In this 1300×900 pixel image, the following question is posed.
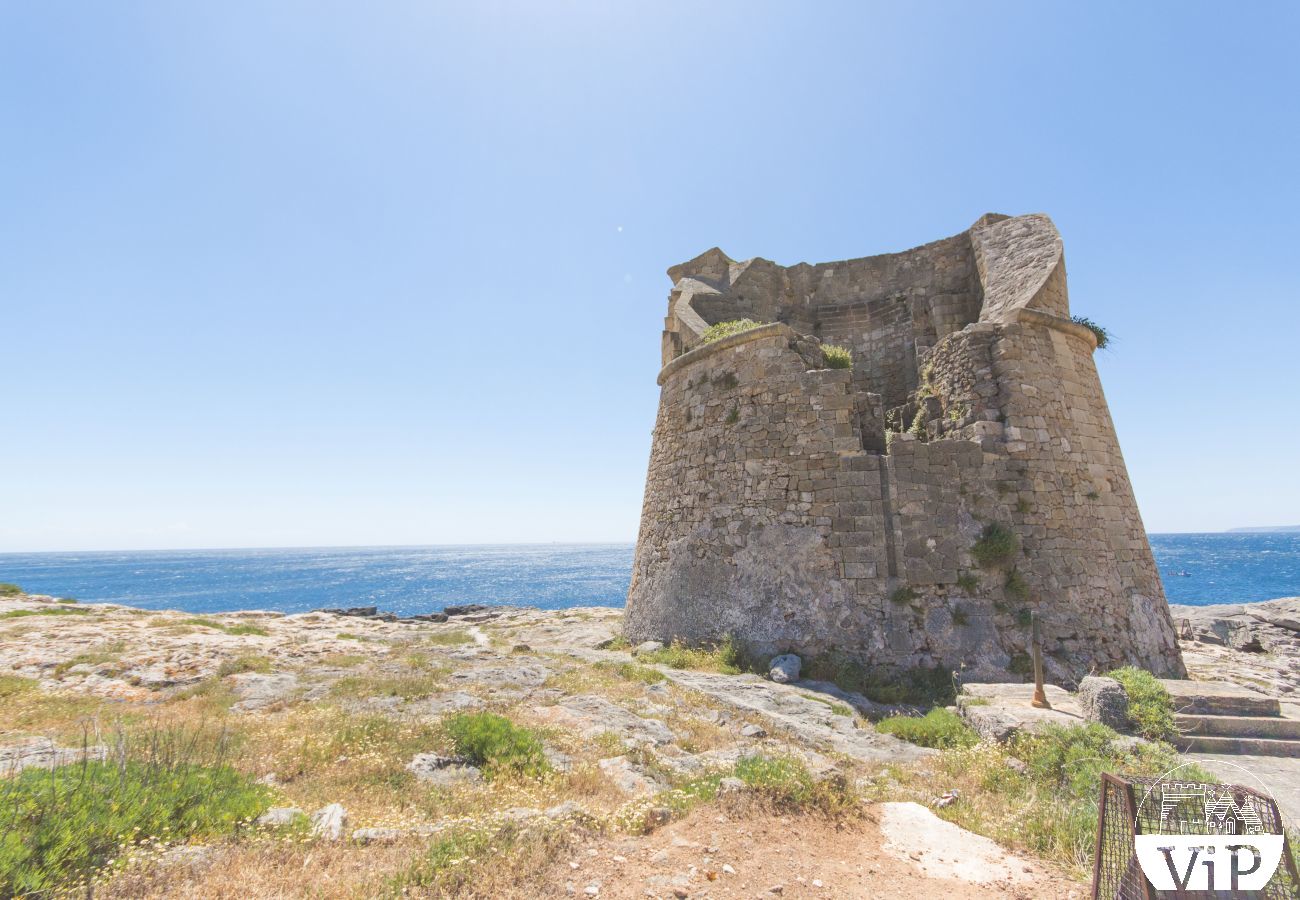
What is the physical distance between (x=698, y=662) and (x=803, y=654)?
1.95 metres

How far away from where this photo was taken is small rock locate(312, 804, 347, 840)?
3.89 m

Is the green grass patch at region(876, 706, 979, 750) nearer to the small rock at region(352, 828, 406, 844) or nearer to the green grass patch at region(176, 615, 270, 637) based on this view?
the small rock at region(352, 828, 406, 844)

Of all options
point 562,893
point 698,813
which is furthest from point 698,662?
point 562,893

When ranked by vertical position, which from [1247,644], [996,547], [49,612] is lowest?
[1247,644]

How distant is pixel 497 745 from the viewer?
5805 millimetres

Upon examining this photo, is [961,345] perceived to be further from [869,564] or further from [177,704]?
[177,704]

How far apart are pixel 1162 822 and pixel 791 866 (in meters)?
2.14

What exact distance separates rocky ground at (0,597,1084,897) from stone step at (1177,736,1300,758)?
267 cm

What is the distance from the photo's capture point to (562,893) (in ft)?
11.2

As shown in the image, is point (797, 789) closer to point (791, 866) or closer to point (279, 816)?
point (791, 866)

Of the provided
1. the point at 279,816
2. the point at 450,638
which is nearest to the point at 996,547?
the point at 279,816

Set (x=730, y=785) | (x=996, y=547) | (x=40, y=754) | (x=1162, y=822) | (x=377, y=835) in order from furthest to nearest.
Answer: (x=996, y=547)
(x=40, y=754)
(x=730, y=785)
(x=377, y=835)
(x=1162, y=822)

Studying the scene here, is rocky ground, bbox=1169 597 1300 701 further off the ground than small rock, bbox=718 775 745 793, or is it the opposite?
small rock, bbox=718 775 745 793

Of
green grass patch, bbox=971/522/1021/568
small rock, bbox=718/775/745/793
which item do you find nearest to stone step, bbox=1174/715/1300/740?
green grass patch, bbox=971/522/1021/568
